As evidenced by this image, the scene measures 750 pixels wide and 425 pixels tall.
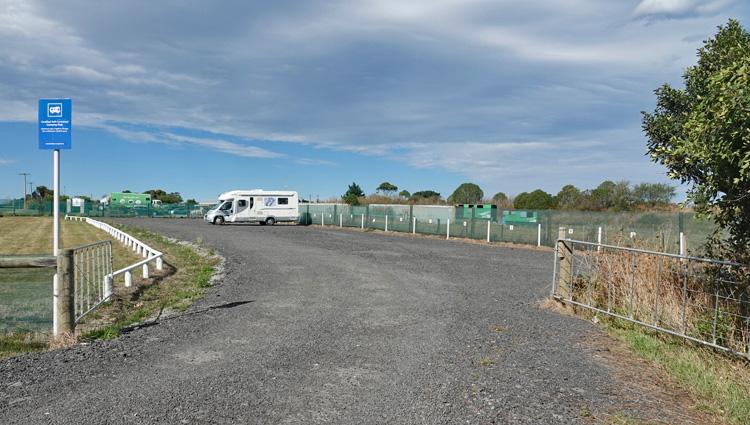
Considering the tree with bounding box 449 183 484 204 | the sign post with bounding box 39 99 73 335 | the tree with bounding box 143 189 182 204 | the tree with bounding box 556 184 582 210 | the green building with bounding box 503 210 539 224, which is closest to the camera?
the sign post with bounding box 39 99 73 335

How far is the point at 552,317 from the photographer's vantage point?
27.9 ft

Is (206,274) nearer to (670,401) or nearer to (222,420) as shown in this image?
(222,420)

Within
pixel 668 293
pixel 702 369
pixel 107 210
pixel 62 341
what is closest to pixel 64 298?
pixel 62 341

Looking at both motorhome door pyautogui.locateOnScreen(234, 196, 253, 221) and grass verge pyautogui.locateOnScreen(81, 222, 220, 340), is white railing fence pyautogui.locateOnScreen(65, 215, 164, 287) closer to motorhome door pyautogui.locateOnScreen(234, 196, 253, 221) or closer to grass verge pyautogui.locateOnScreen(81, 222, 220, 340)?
grass verge pyautogui.locateOnScreen(81, 222, 220, 340)

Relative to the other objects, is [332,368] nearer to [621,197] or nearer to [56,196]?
[56,196]

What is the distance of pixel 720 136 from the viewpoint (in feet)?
18.4

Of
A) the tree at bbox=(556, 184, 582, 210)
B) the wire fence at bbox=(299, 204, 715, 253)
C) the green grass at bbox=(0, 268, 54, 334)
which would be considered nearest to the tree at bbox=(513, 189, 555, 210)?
the tree at bbox=(556, 184, 582, 210)

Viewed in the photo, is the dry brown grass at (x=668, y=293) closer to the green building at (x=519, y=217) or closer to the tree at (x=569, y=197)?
the green building at (x=519, y=217)

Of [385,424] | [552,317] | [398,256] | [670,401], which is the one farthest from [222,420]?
[398,256]

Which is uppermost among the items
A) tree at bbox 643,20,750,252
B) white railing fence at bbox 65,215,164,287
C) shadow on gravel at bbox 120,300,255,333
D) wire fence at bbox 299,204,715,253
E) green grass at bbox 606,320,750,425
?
tree at bbox 643,20,750,252

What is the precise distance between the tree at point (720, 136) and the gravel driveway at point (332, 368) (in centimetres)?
235

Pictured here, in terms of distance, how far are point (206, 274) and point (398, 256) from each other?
23.4 ft

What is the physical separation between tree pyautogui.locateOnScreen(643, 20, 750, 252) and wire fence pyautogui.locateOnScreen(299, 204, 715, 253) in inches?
98.2

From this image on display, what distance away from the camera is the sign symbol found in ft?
28.8
